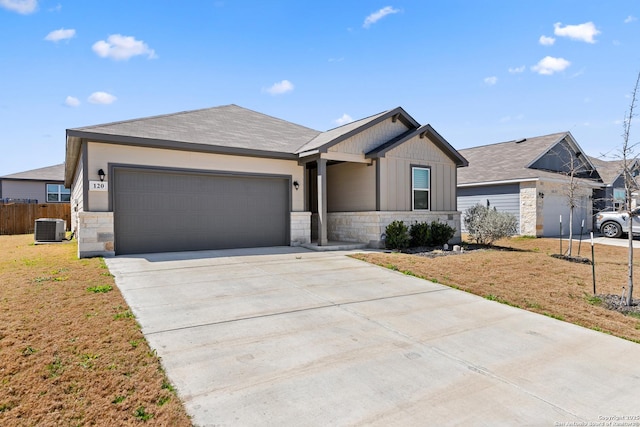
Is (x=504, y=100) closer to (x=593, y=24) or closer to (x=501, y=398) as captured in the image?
(x=593, y=24)

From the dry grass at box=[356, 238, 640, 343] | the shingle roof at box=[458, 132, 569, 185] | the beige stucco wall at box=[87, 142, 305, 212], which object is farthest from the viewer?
the shingle roof at box=[458, 132, 569, 185]

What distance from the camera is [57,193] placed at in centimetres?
2448

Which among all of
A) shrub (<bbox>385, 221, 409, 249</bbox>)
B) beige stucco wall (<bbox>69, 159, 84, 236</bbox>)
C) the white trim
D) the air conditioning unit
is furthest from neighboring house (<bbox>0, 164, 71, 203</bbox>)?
the white trim

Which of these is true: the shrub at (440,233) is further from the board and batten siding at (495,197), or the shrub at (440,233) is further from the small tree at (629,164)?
the small tree at (629,164)

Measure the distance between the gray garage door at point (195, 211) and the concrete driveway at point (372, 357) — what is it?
3764 mm

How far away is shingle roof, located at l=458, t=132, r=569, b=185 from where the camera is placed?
17.8 m

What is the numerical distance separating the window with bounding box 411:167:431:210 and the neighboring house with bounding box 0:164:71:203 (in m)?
24.3

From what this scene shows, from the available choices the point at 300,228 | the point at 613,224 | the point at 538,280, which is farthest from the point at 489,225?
the point at 613,224

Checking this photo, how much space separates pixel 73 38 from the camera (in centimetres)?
956

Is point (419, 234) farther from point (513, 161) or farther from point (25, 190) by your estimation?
point (25, 190)

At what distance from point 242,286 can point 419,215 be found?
807cm

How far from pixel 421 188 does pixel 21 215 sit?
21282 millimetres

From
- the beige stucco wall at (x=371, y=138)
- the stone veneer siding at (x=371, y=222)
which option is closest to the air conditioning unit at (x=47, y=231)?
the stone veneer siding at (x=371, y=222)

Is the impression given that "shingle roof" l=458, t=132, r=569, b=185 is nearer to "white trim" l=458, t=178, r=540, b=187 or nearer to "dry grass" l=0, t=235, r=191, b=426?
"white trim" l=458, t=178, r=540, b=187
